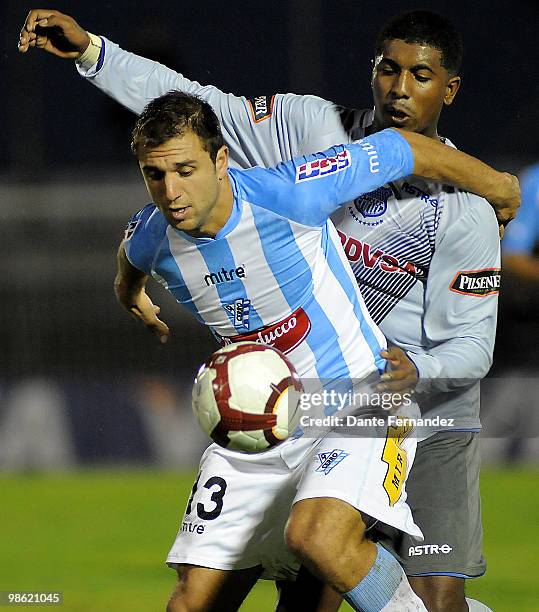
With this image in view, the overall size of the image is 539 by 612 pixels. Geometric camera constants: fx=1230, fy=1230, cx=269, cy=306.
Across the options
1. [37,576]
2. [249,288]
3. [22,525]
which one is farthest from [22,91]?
[249,288]

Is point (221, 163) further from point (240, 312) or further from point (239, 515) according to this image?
point (239, 515)

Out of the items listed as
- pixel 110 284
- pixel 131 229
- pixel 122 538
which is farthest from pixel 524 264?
pixel 110 284

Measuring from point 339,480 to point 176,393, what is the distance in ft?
18.8

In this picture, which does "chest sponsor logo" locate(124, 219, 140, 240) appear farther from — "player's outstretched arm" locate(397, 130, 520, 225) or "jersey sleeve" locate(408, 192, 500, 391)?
"jersey sleeve" locate(408, 192, 500, 391)

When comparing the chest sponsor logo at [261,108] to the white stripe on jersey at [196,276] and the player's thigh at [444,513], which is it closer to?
the white stripe on jersey at [196,276]

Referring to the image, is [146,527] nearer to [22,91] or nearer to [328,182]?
[22,91]

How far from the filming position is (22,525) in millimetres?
8375

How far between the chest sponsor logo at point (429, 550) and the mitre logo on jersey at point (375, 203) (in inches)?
46.0

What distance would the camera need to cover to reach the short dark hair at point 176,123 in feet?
12.3

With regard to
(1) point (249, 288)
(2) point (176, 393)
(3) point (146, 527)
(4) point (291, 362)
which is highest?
(1) point (249, 288)

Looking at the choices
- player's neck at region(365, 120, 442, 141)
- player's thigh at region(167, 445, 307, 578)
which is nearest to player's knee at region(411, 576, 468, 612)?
player's thigh at region(167, 445, 307, 578)

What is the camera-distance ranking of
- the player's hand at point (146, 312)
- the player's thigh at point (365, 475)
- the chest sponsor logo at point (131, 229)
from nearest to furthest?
the player's thigh at point (365, 475)
the chest sponsor logo at point (131, 229)
the player's hand at point (146, 312)

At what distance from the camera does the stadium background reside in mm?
8633

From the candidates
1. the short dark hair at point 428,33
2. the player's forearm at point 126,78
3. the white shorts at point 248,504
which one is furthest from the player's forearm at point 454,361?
the player's forearm at point 126,78
